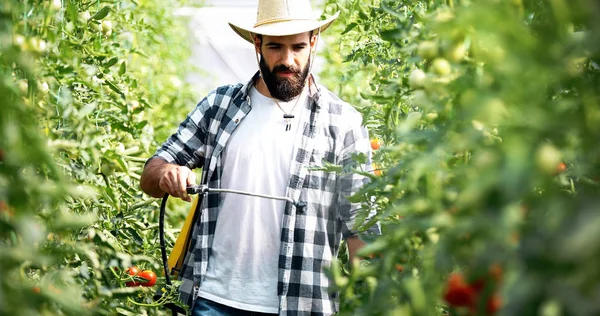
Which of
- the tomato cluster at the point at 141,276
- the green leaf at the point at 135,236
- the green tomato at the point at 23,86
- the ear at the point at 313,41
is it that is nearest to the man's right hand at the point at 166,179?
the green leaf at the point at 135,236

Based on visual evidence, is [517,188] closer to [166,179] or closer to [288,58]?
[166,179]

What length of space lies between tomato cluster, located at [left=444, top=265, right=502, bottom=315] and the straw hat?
1416mm

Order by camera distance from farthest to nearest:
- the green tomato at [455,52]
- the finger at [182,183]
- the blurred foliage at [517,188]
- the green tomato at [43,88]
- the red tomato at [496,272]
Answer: the finger at [182,183], the green tomato at [43,88], the green tomato at [455,52], the red tomato at [496,272], the blurred foliage at [517,188]

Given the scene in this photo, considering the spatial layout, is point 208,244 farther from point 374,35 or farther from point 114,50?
point 374,35

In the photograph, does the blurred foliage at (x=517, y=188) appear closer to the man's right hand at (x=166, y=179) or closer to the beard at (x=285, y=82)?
the man's right hand at (x=166, y=179)

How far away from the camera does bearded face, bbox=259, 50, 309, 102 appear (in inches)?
91.5

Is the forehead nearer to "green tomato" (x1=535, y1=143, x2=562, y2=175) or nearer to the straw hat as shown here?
the straw hat

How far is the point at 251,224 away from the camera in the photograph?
7.36 feet

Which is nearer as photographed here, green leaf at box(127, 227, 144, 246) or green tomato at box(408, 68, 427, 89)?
green tomato at box(408, 68, 427, 89)

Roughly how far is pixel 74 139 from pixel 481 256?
90 cm

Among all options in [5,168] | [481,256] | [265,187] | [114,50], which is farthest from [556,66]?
[114,50]

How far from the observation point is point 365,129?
2.34 m

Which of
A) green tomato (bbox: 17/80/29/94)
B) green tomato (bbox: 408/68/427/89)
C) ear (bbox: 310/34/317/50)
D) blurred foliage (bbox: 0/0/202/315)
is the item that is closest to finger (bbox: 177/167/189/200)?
blurred foliage (bbox: 0/0/202/315)

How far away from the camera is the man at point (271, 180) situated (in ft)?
7.25
